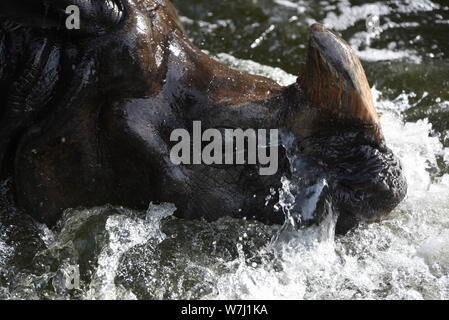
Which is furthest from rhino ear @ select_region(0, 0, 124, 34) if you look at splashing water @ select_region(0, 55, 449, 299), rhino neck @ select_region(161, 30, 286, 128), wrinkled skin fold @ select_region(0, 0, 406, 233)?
splashing water @ select_region(0, 55, 449, 299)

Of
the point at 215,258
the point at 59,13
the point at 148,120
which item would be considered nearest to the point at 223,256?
the point at 215,258

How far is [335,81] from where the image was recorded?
295 centimetres

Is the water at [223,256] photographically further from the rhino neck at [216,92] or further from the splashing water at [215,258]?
the rhino neck at [216,92]

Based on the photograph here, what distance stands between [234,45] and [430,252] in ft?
9.67

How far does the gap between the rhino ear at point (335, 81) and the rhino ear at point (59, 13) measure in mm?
827

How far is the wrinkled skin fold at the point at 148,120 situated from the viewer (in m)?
3.10

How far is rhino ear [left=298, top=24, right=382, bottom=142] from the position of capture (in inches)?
116

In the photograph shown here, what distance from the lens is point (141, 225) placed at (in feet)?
11.3

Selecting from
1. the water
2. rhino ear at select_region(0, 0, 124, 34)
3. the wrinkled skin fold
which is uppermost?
rhino ear at select_region(0, 0, 124, 34)

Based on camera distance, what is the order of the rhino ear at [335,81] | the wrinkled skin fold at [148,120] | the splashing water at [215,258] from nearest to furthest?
the rhino ear at [335,81] < the wrinkled skin fold at [148,120] < the splashing water at [215,258]

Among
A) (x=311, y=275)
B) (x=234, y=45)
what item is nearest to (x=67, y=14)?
(x=311, y=275)

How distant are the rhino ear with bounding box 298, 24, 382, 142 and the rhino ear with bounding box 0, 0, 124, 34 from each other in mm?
827

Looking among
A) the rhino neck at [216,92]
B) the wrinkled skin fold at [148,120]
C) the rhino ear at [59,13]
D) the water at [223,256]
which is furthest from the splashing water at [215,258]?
the rhino ear at [59,13]

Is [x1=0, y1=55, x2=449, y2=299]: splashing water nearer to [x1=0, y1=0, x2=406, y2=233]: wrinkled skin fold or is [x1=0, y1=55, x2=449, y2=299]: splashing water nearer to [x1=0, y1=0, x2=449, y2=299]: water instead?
[x1=0, y1=0, x2=449, y2=299]: water
